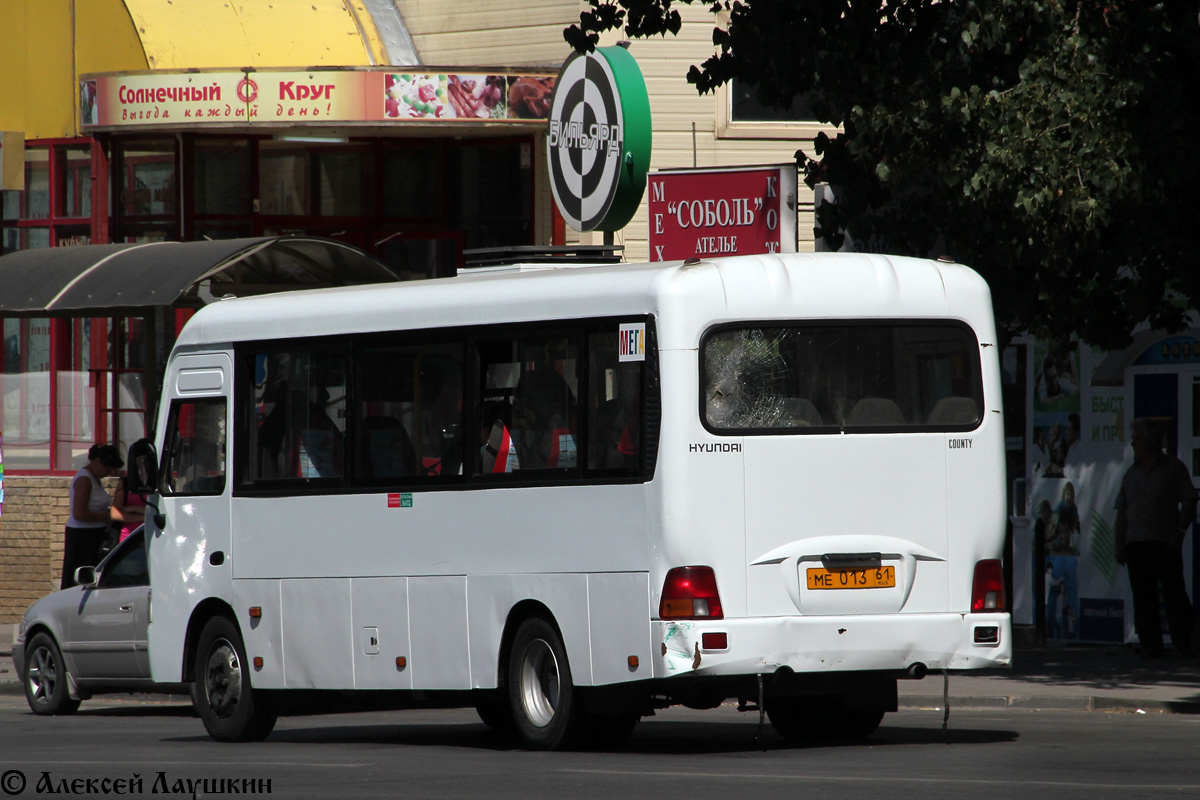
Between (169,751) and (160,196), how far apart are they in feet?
41.2

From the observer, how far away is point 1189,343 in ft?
61.1

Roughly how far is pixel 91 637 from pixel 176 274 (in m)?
5.41

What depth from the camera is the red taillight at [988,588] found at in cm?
1155

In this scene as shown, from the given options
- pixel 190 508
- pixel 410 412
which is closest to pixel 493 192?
pixel 190 508

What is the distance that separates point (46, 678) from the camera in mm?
16172

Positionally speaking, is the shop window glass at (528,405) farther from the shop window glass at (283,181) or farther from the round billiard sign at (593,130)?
the shop window glass at (283,181)

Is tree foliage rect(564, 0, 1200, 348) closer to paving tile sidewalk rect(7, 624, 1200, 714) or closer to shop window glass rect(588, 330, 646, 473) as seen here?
Result: paving tile sidewalk rect(7, 624, 1200, 714)

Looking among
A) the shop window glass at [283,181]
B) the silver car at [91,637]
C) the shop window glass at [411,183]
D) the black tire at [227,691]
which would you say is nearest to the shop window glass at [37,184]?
the shop window glass at [283,181]

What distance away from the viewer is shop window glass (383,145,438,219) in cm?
2420

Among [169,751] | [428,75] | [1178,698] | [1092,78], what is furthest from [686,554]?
[428,75]

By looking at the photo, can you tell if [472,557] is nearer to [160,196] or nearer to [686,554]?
[686,554]

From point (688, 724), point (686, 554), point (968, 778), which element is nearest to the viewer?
point (968, 778)

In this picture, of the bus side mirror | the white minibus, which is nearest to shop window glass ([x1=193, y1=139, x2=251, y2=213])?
the bus side mirror

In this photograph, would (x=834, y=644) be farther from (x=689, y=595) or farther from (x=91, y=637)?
(x=91, y=637)
